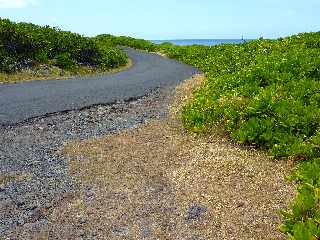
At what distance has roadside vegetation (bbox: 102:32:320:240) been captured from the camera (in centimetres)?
919

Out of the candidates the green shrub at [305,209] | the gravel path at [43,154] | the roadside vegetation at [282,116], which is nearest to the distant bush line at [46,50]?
the gravel path at [43,154]

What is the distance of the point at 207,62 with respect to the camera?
4006cm

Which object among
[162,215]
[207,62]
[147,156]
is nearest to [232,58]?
[207,62]

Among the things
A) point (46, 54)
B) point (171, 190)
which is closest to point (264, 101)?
point (171, 190)

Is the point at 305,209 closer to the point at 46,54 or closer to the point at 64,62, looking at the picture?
the point at 64,62

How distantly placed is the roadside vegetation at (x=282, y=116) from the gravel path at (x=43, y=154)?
8.87ft

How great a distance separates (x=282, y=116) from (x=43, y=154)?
24.3 ft

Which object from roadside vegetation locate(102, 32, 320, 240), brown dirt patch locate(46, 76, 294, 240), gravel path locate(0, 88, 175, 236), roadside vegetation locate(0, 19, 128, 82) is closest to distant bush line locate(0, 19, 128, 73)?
roadside vegetation locate(0, 19, 128, 82)

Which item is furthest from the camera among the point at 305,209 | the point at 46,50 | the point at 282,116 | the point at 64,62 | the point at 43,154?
the point at 46,50

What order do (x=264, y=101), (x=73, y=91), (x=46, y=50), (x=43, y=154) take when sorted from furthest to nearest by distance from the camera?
(x=46, y=50), (x=73, y=91), (x=264, y=101), (x=43, y=154)

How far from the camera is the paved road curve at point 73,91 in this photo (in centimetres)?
1962

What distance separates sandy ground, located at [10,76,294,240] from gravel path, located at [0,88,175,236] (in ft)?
1.41

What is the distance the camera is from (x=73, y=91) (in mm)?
24766

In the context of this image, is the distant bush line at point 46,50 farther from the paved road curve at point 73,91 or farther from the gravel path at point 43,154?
→ the gravel path at point 43,154
